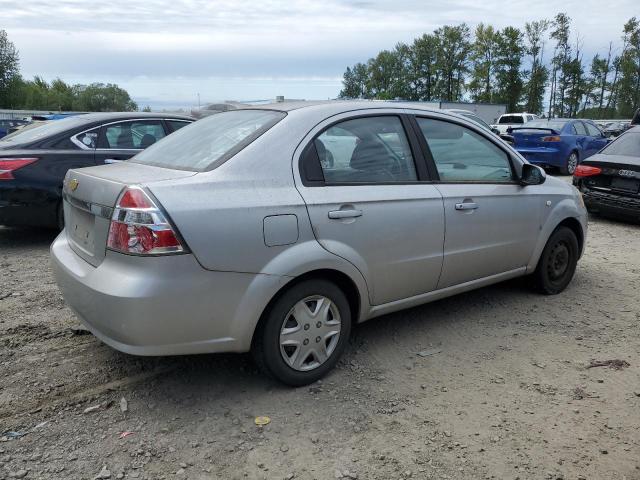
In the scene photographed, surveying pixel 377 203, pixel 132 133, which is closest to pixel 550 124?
→ pixel 132 133

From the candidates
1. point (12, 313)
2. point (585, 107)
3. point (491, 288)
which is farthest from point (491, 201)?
point (585, 107)

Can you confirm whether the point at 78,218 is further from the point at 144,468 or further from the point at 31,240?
the point at 31,240

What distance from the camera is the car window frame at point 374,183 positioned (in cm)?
313

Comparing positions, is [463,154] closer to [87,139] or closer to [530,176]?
[530,176]

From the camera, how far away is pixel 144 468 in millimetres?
2512

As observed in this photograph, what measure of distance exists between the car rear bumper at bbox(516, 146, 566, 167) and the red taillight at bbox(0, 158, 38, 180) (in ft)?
39.8

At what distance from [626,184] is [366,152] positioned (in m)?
6.09

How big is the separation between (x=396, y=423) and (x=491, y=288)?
257 centimetres

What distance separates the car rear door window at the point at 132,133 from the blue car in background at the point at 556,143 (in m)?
10.6

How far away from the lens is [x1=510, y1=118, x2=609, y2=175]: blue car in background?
1411cm

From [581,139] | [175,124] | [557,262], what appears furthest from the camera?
[581,139]

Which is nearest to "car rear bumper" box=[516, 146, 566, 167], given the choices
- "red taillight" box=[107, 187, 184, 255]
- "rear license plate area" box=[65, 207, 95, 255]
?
"rear license plate area" box=[65, 207, 95, 255]

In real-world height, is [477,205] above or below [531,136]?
below

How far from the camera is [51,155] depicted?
6020 mm
